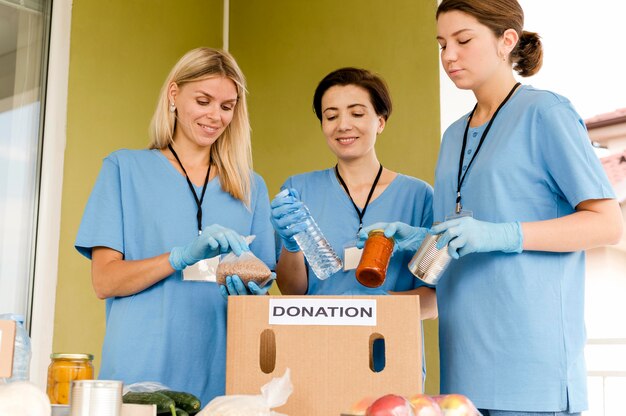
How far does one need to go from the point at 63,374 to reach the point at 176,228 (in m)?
0.61

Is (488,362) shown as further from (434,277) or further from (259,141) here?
(259,141)

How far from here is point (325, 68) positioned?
3.68 m

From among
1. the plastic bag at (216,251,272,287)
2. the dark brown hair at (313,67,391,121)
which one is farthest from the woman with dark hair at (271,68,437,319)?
the plastic bag at (216,251,272,287)

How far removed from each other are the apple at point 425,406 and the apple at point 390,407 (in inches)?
0.8

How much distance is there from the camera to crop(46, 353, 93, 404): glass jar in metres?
1.29

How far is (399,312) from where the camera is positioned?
4.16 feet

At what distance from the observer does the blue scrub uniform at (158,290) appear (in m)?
1.78

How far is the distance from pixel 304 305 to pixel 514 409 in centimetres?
48

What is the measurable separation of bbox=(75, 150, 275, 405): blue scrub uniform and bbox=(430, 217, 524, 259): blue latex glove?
2.15 ft

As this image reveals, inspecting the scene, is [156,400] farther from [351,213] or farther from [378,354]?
[351,213]

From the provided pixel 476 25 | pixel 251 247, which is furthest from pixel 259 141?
pixel 476 25

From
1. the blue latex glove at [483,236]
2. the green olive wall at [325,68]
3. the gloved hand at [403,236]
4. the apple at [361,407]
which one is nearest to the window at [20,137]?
the green olive wall at [325,68]

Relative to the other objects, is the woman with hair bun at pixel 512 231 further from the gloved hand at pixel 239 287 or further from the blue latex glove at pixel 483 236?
the gloved hand at pixel 239 287

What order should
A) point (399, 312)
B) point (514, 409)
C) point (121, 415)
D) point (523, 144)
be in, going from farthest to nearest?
point (523, 144) → point (514, 409) → point (399, 312) → point (121, 415)
